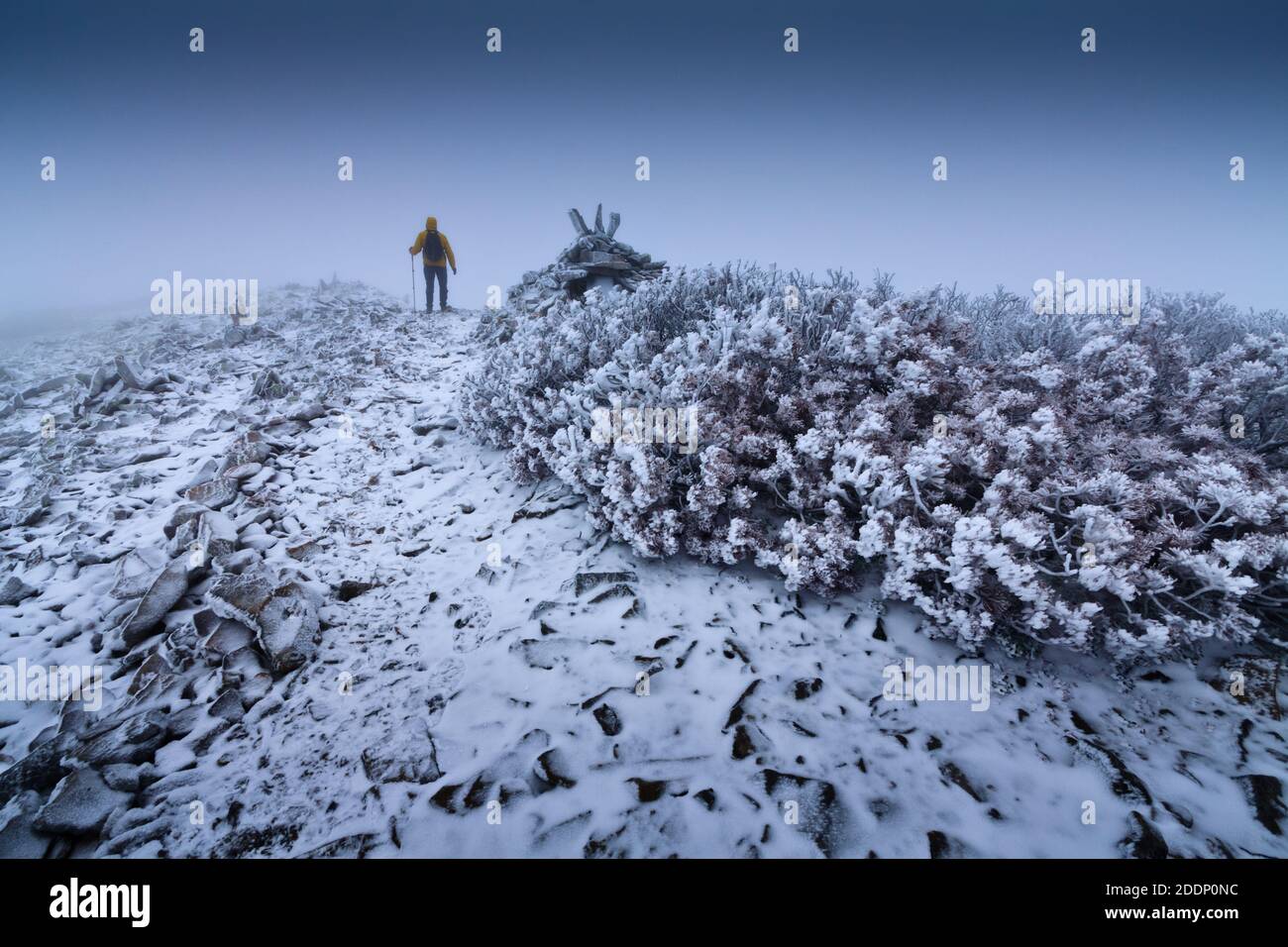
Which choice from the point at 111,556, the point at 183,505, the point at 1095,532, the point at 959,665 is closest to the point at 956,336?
the point at 1095,532

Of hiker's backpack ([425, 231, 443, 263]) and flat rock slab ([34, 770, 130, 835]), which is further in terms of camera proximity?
hiker's backpack ([425, 231, 443, 263])

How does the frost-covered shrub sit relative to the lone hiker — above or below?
below

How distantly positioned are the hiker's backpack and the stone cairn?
4374mm

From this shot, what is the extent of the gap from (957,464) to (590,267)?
30.9 ft

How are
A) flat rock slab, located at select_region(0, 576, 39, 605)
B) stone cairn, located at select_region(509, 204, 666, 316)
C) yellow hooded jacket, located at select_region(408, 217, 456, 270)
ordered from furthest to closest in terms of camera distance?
yellow hooded jacket, located at select_region(408, 217, 456, 270)
stone cairn, located at select_region(509, 204, 666, 316)
flat rock slab, located at select_region(0, 576, 39, 605)

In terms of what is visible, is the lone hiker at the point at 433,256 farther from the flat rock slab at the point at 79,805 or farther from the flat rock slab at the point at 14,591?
the flat rock slab at the point at 79,805

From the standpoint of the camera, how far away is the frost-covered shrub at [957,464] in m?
3.22

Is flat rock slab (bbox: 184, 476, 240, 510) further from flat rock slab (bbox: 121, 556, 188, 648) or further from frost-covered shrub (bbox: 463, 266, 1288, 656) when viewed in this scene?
frost-covered shrub (bbox: 463, 266, 1288, 656)

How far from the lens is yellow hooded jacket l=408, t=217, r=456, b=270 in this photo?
47.5ft

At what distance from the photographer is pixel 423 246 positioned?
1475 centimetres

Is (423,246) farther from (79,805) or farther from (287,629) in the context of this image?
(79,805)

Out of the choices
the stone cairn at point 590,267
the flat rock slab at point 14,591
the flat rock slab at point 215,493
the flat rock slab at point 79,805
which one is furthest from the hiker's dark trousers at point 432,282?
the flat rock slab at point 79,805

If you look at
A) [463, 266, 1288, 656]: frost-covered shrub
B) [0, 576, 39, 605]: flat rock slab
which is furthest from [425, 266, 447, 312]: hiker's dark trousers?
[0, 576, 39, 605]: flat rock slab
